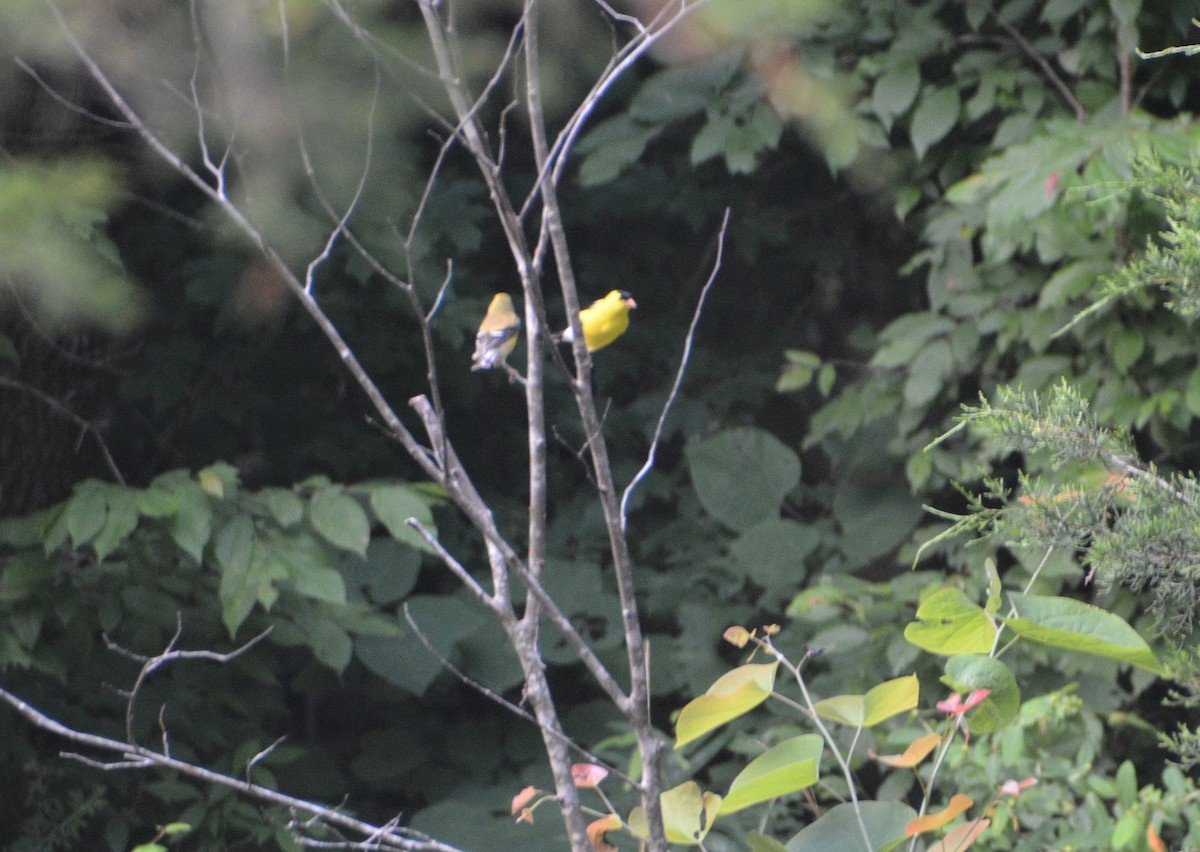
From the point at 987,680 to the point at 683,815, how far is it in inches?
13.8

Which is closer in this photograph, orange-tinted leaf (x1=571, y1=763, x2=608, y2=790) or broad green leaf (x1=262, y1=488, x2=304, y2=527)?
orange-tinted leaf (x1=571, y1=763, x2=608, y2=790)

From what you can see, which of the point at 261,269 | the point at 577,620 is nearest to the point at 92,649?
the point at 261,269

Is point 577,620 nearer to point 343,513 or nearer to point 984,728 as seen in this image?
point 343,513

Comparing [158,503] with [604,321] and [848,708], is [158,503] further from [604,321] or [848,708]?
[848,708]

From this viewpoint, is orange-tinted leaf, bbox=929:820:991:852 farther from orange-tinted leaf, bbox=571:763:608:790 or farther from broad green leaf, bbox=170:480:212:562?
broad green leaf, bbox=170:480:212:562

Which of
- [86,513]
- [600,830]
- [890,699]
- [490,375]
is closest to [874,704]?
[890,699]

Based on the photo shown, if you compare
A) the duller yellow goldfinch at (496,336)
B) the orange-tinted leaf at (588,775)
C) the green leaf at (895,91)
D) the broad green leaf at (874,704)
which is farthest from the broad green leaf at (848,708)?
the green leaf at (895,91)

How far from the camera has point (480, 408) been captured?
335 cm

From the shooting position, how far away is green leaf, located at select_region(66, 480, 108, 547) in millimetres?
2006

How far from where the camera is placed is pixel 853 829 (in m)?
1.13

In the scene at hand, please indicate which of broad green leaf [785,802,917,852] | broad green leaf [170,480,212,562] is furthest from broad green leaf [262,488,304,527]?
broad green leaf [785,802,917,852]

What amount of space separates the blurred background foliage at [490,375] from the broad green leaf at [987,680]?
0.72 metres

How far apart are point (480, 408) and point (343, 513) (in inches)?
45.9

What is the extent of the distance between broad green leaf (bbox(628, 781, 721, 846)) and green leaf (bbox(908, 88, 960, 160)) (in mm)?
1554
